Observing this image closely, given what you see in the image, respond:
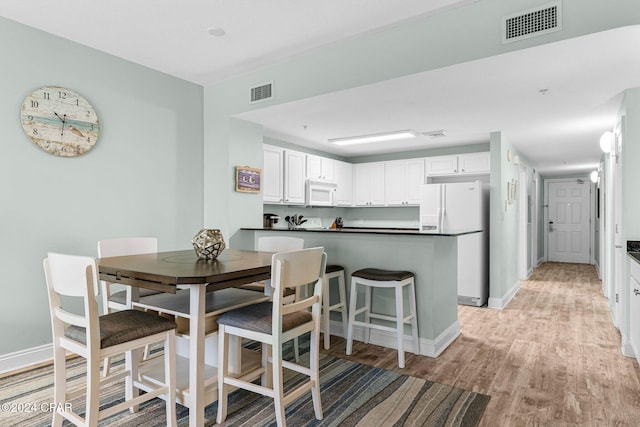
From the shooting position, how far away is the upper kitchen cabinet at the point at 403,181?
6129 mm

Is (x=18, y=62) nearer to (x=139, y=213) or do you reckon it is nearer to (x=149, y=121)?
(x=149, y=121)

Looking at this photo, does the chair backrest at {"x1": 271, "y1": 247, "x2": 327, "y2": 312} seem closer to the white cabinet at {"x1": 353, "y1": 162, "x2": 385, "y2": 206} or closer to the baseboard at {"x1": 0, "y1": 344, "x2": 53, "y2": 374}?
the baseboard at {"x1": 0, "y1": 344, "x2": 53, "y2": 374}

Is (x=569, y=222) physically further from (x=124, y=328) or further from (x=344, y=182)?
(x=124, y=328)

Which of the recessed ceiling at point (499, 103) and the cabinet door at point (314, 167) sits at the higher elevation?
the recessed ceiling at point (499, 103)

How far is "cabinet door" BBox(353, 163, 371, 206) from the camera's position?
6680 mm

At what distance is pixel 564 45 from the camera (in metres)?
2.38

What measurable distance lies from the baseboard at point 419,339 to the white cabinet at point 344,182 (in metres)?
3.22

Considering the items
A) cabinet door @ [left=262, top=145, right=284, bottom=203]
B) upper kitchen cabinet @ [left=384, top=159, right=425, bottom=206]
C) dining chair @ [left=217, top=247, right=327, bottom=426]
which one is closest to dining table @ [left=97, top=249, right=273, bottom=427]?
dining chair @ [left=217, top=247, right=327, bottom=426]

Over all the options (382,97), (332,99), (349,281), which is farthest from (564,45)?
(349,281)

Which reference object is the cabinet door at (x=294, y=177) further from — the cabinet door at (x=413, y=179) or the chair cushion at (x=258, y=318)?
the chair cushion at (x=258, y=318)

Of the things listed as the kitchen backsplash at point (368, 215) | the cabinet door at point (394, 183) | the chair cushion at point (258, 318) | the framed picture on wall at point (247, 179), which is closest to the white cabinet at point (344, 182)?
the kitchen backsplash at point (368, 215)

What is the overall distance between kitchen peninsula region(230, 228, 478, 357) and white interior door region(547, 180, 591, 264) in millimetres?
7325

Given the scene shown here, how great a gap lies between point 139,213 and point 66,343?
6.48 feet

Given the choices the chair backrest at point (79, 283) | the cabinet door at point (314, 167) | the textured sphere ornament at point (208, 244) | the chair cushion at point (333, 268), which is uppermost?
the cabinet door at point (314, 167)
